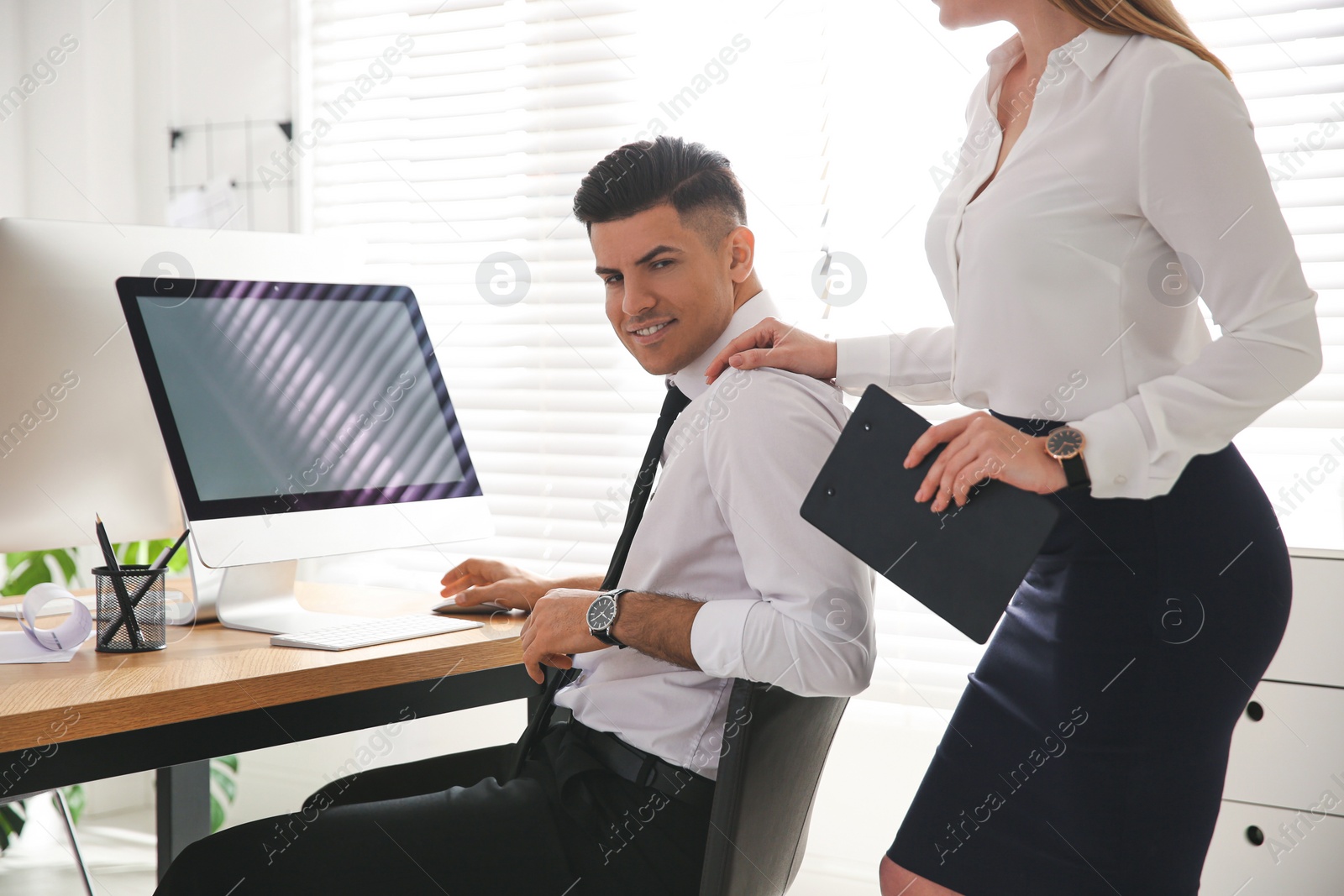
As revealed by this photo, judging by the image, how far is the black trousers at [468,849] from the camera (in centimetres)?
114

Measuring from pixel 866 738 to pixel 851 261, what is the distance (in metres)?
1.16

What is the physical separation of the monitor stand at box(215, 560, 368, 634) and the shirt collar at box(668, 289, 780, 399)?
63 centimetres

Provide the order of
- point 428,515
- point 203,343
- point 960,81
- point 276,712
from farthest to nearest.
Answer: point 960,81, point 428,515, point 203,343, point 276,712

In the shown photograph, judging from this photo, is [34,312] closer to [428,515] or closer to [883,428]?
[428,515]

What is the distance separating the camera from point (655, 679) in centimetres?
128

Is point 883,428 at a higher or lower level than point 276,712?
higher

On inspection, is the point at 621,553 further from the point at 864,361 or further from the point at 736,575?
the point at 864,361

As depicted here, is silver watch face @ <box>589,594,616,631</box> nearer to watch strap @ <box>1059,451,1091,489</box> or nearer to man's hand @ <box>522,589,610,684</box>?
man's hand @ <box>522,589,610,684</box>

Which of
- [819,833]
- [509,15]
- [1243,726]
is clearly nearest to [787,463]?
[1243,726]

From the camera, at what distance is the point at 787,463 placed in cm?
117

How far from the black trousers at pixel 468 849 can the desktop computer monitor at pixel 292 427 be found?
46cm

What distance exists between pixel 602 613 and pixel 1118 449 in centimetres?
61

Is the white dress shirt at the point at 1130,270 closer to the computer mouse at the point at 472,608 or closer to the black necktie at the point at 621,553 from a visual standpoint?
the black necktie at the point at 621,553

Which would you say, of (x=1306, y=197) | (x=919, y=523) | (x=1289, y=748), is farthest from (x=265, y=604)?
(x=1306, y=197)
